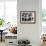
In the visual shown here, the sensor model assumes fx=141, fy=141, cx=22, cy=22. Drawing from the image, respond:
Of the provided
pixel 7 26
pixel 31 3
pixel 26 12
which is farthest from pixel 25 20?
pixel 7 26

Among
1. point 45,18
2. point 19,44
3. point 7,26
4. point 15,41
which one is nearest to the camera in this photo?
point 19,44

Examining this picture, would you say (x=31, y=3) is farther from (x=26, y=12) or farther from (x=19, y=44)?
→ (x=19, y=44)

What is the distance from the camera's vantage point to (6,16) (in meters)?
7.37

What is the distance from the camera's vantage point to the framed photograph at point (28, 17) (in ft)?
17.7

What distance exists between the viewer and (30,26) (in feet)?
17.7

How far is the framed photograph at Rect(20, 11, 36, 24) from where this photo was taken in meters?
5.40

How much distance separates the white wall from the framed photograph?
0.11 meters

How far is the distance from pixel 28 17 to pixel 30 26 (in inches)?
13.9

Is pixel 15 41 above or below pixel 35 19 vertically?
below

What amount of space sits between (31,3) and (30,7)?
0.16m

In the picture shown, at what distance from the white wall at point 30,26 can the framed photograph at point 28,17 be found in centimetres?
11

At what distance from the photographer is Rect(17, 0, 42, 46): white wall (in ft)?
17.6

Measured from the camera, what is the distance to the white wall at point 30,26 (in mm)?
5363

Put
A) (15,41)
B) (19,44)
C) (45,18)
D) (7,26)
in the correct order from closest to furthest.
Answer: (19,44), (15,41), (45,18), (7,26)
